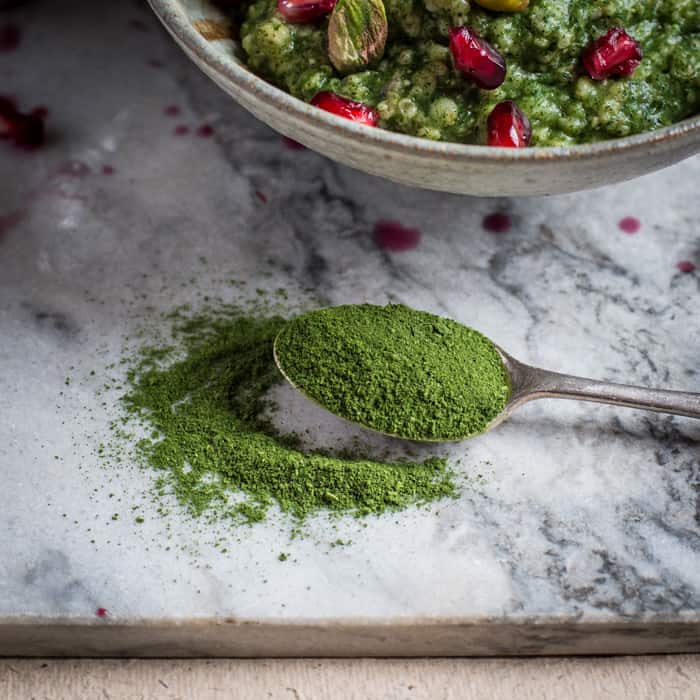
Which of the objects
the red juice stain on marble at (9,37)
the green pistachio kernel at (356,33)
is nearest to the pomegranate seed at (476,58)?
the green pistachio kernel at (356,33)

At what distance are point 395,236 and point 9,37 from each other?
1.17 m

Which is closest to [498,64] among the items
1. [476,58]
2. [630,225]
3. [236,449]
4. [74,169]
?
[476,58]

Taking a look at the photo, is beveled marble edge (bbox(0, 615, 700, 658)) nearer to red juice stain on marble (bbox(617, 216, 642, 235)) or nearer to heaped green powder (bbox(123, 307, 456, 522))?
heaped green powder (bbox(123, 307, 456, 522))

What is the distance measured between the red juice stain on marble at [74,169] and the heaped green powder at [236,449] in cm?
54

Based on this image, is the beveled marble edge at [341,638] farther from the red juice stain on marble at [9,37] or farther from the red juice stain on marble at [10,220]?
the red juice stain on marble at [9,37]

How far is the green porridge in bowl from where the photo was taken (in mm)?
1938

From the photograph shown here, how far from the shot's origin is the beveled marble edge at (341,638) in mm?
1708

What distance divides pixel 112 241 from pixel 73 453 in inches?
22.0

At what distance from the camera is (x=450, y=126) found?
1954 millimetres

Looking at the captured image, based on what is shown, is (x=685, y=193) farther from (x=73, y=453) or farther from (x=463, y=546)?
(x=73, y=453)

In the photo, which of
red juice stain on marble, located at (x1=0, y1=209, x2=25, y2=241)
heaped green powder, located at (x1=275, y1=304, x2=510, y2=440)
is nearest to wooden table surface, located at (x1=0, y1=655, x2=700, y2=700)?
heaped green powder, located at (x1=275, y1=304, x2=510, y2=440)

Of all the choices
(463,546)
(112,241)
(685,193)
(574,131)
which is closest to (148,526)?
(463,546)

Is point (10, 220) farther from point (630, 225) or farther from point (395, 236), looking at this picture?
point (630, 225)

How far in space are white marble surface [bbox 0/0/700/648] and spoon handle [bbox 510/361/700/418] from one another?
7cm
